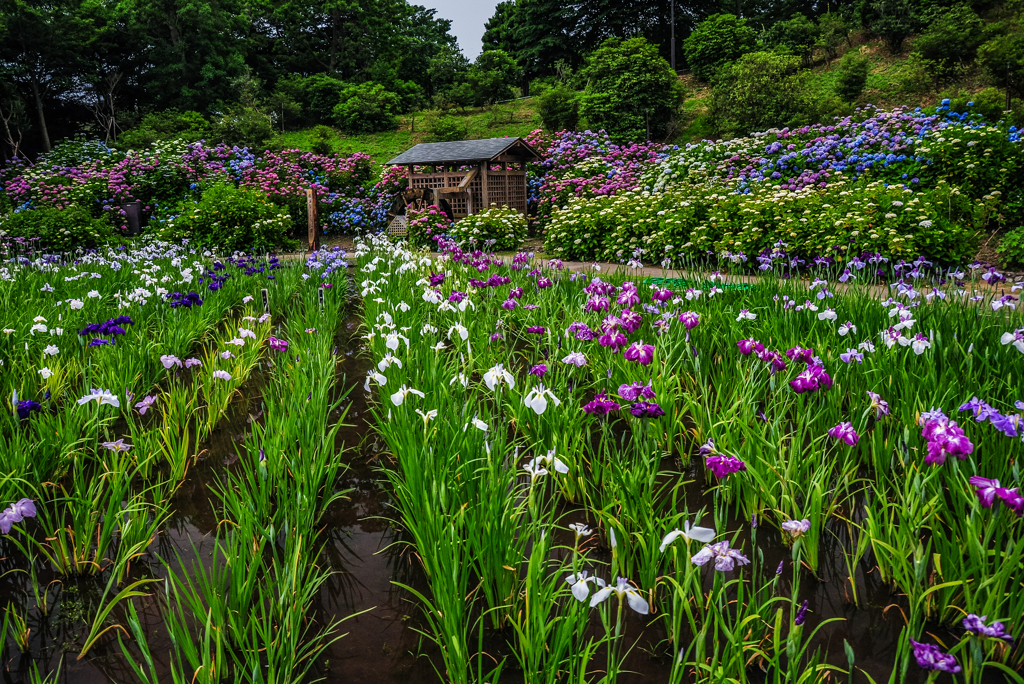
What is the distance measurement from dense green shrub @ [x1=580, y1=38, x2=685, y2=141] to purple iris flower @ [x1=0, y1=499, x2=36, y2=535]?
55.8 feet

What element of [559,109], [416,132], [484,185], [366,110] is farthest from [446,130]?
[484,185]

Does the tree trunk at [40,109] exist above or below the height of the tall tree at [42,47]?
below

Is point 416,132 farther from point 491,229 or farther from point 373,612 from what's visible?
point 373,612

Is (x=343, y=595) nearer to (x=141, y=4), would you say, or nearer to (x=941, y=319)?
(x=941, y=319)

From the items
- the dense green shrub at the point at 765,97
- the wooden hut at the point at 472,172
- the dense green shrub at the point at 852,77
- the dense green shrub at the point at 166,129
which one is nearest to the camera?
the wooden hut at the point at 472,172

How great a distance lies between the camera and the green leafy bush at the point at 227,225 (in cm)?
1195

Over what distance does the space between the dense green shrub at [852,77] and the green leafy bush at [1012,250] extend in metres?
12.0

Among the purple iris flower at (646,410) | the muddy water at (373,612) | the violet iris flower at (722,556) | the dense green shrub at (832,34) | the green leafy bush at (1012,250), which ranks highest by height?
the dense green shrub at (832,34)

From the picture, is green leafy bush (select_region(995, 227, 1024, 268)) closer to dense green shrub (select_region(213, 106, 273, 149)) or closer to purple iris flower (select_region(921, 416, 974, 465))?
purple iris flower (select_region(921, 416, 974, 465))

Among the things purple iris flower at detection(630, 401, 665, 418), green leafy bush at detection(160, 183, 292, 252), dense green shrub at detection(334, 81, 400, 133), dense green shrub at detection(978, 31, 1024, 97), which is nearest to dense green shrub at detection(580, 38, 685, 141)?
dense green shrub at detection(978, 31, 1024, 97)

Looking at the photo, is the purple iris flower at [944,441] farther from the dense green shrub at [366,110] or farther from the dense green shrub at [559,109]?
the dense green shrub at [366,110]

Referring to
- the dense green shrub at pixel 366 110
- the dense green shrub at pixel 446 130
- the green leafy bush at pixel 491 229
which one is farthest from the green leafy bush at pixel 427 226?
the dense green shrub at pixel 366 110

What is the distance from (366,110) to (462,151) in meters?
13.5

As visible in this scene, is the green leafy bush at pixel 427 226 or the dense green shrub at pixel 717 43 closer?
the green leafy bush at pixel 427 226
